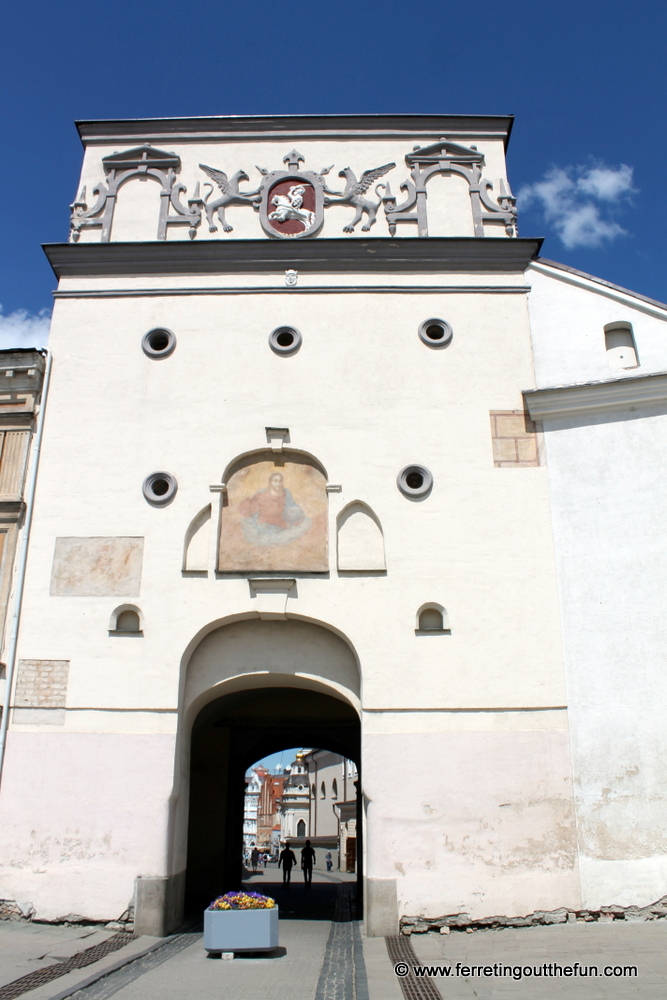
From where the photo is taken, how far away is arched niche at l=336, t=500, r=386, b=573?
10938 millimetres

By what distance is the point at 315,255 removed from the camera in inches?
501

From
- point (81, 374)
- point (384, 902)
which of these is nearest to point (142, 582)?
point (81, 374)

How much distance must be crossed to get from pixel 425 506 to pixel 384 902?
5105 millimetres

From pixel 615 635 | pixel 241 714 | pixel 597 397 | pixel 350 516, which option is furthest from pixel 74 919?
pixel 597 397

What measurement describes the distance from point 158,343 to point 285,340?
6.57 ft

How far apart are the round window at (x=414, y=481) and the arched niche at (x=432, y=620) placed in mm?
1600

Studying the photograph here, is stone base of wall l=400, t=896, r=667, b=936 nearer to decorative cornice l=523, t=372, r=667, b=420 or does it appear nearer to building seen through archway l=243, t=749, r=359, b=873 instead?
decorative cornice l=523, t=372, r=667, b=420

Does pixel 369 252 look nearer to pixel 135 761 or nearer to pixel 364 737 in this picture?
pixel 364 737

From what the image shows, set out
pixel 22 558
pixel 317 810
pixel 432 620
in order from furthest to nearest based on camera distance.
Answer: pixel 317 810 → pixel 22 558 → pixel 432 620

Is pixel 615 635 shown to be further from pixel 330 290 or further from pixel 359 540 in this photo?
pixel 330 290

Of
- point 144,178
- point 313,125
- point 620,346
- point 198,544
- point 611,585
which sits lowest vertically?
point 611,585

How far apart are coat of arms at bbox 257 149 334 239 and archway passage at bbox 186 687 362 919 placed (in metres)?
7.85

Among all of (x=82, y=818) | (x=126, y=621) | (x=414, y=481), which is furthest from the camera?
(x=414, y=481)

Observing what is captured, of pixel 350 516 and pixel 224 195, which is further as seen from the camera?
pixel 224 195
